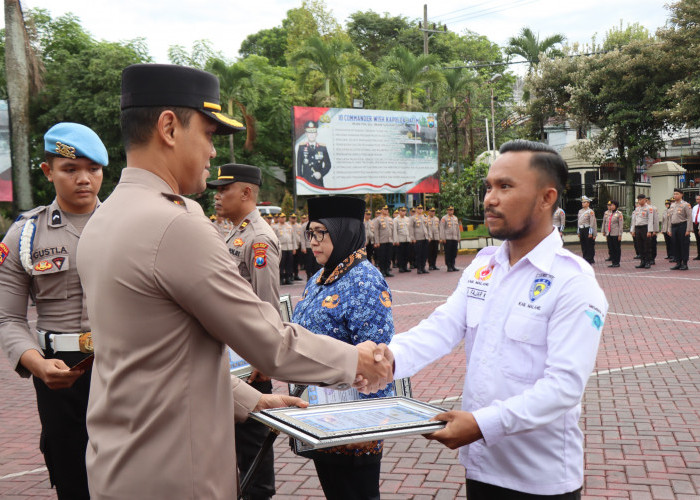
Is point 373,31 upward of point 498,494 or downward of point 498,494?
upward

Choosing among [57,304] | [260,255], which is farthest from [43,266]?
[260,255]

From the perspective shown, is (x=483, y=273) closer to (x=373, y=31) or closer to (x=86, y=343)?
(x=86, y=343)

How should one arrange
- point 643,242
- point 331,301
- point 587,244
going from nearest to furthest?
1. point 331,301
2. point 643,242
3. point 587,244

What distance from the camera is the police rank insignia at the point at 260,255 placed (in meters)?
3.91

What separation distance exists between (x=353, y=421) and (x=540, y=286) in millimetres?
732

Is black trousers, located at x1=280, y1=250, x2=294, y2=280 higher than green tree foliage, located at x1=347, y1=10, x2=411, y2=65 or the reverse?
the reverse

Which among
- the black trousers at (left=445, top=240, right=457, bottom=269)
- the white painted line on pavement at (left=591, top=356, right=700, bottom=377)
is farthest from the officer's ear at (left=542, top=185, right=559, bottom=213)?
the black trousers at (left=445, top=240, right=457, bottom=269)

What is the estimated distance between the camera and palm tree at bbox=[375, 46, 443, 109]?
3022cm

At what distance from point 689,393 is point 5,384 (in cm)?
711

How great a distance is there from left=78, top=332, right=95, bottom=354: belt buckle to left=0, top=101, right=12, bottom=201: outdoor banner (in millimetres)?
18220

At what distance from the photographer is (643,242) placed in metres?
18.4

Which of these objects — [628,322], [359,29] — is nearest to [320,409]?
[628,322]

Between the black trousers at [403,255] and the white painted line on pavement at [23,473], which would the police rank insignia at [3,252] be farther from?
the black trousers at [403,255]

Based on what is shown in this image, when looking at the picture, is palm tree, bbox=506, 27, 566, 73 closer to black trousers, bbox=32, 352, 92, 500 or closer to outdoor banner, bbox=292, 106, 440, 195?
outdoor banner, bbox=292, 106, 440, 195
